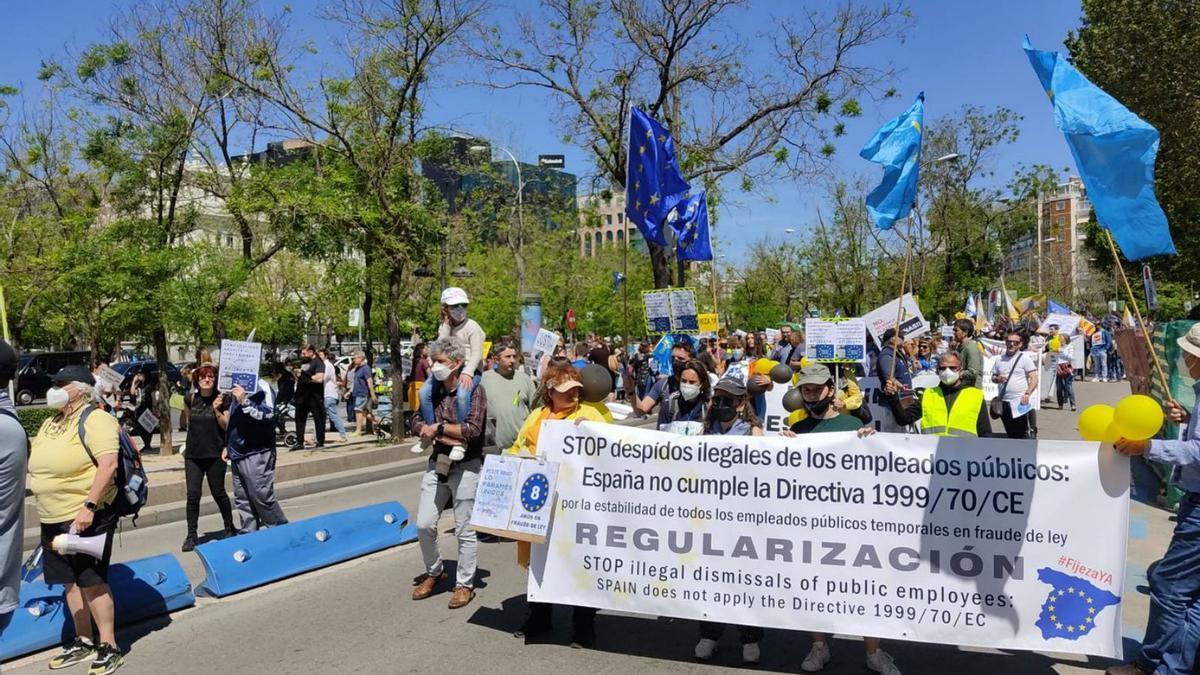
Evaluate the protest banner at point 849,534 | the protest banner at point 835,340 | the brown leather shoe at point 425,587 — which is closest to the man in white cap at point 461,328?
the brown leather shoe at point 425,587

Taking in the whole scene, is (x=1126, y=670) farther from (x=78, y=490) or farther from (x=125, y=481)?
(x=78, y=490)

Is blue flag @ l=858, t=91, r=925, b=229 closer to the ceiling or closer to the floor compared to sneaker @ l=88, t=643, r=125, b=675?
closer to the ceiling

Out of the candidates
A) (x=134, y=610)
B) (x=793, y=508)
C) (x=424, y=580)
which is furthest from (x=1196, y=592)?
(x=134, y=610)

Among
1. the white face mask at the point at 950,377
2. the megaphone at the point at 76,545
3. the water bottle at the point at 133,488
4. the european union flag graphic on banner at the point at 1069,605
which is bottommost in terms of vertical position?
the european union flag graphic on banner at the point at 1069,605

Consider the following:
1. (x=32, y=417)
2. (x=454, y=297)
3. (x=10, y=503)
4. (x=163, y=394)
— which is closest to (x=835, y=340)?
(x=454, y=297)

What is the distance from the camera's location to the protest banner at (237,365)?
8.28m

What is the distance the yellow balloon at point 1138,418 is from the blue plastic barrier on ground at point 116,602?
A: 234 inches

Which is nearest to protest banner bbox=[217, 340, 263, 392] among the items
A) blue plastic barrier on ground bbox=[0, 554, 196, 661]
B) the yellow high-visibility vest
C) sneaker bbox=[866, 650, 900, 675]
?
blue plastic barrier on ground bbox=[0, 554, 196, 661]

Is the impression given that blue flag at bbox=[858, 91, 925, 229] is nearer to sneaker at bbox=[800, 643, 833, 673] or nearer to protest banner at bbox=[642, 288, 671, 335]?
sneaker at bbox=[800, 643, 833, 673]

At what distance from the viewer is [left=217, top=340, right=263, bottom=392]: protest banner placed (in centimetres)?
828

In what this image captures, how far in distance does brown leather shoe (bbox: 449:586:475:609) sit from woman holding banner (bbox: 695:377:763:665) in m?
1.79

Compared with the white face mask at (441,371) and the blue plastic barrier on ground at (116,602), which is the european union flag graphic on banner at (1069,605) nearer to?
the white face mask at (441,371)

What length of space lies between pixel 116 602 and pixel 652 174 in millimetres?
9432

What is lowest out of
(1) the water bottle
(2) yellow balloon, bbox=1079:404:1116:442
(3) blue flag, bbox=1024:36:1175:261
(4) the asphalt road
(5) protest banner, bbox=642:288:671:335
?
(4) the asphalt road
